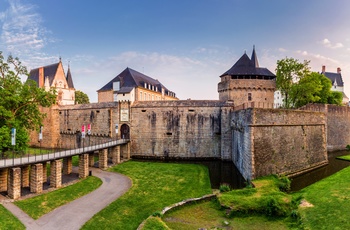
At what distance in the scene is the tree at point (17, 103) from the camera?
17297mm

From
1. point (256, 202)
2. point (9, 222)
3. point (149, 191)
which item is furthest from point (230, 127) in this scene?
point (9, 222)

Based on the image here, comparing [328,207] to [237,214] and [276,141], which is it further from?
[276,141]

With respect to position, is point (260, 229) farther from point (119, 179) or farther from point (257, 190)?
point (119, 179)

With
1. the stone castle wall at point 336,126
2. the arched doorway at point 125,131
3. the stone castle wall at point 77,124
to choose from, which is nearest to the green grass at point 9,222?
the stone castle wall at point 77,124

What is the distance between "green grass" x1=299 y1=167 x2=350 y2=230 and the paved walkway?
9922mm

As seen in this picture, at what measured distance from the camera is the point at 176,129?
28.2 metres

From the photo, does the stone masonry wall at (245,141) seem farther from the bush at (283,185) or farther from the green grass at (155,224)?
the green grass at (155,224)

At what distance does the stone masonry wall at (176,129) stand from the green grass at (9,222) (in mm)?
17261

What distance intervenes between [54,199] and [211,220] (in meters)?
9.22

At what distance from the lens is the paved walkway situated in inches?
445

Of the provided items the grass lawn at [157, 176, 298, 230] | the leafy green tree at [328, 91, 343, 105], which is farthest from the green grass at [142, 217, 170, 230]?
the leafy green tree at [328, 91, 343, 105]

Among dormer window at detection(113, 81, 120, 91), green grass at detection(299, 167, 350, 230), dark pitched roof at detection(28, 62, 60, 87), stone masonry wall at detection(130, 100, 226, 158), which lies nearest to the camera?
green grass at detection(299, 167, 350, 230)

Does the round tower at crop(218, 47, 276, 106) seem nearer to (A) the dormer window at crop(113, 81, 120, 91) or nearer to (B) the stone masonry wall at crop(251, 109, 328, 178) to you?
(B) the stone masonry wall at crop(251, 109, 328, 178)

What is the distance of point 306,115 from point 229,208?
1400 cm
